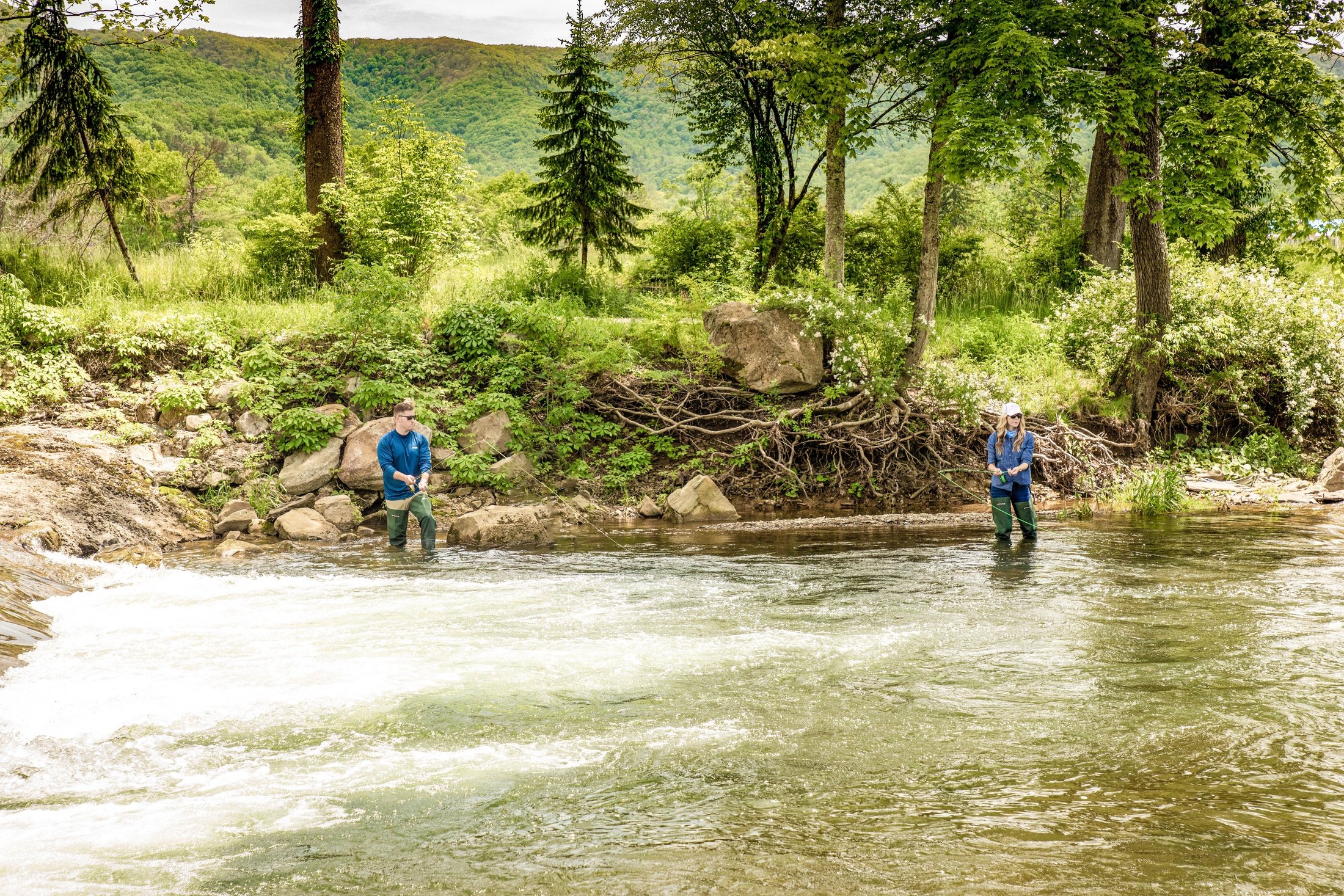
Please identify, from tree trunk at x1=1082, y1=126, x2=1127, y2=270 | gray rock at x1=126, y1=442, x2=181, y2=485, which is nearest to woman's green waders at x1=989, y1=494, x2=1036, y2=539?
gray rock at x1=126, y1=442, x2=181, y2=485

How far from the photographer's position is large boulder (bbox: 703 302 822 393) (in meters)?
14.6

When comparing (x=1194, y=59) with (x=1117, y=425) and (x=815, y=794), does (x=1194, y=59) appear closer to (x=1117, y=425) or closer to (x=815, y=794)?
(x=1117, y=425)

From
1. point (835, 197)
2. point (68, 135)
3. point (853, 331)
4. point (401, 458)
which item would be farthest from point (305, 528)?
point (68, 135)

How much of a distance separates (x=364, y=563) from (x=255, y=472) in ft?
12.2

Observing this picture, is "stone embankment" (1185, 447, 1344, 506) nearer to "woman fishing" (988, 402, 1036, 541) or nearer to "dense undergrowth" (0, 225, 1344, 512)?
"dense undergrowth" (0, 225, 1344, 512)

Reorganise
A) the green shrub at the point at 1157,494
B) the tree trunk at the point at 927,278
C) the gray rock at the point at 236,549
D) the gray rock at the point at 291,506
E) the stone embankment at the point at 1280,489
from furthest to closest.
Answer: the tree trunk at the point at 927,278, the stone embankment at the point at 1280,489, the green shrub at the point at 1157,494, the gray rock at the point at 291,506, the gray rock at the point at 236,549

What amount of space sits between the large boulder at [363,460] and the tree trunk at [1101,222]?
15.9 metres

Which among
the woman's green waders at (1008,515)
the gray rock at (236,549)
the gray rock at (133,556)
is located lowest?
the gray rock at (236,549)

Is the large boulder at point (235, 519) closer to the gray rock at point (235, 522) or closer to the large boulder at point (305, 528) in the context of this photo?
the gray rock at point (235, 522)

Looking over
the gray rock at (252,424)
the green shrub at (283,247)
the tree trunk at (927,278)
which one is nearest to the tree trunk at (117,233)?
the green shrub at (283,247)

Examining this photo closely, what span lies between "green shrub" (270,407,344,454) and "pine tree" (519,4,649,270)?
10433 millimetres

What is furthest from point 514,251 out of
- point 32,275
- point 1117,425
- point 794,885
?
point 794,885

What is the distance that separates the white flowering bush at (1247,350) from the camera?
51.0 ft

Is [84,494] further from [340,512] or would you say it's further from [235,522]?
[340,512]
